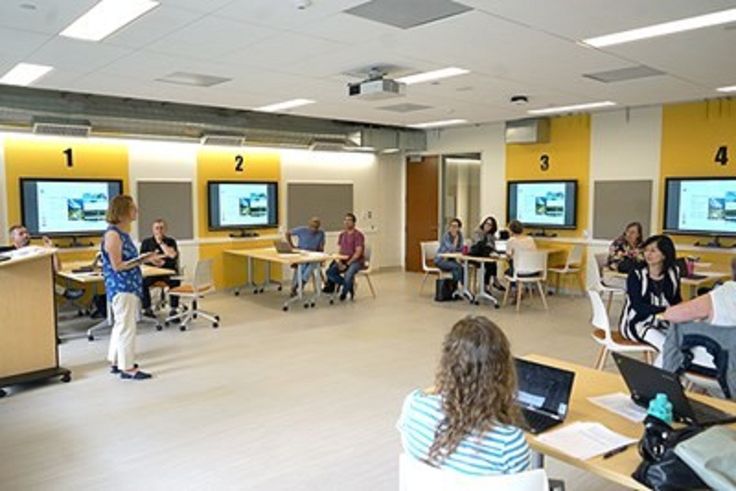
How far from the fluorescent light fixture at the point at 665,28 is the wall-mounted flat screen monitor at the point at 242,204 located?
20.2 feet

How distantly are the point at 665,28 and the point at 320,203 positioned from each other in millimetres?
6951

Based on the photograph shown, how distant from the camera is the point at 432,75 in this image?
5.86m

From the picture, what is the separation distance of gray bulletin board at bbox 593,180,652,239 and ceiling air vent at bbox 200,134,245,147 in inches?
218

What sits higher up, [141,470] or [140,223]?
[140,223]

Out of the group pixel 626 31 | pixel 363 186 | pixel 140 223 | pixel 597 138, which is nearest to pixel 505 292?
pixel 597 138

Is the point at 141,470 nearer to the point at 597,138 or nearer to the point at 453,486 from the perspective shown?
the point at 453,486

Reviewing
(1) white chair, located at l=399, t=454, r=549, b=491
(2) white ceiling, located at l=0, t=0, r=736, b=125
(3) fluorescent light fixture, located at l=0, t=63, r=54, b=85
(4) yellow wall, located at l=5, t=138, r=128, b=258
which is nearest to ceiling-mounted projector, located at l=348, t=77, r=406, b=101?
(2) white ceiling, located at l=0, t=0, r=736, b=125

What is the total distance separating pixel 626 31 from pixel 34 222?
7121 millimetres

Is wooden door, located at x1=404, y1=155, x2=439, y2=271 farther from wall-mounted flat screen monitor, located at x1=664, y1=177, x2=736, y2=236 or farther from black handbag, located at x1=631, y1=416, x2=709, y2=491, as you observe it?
black handbag, located at x1=631, y1=416, x2=709, y2=491

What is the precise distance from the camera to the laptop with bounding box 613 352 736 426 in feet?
6.64

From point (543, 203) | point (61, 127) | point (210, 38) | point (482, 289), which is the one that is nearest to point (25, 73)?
point (61, 127)

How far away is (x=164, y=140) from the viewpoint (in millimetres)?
8484

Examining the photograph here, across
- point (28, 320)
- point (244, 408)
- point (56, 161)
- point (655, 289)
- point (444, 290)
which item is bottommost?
point (244, 408)

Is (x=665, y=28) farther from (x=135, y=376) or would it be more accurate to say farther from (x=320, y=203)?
(x=320, y=203)
